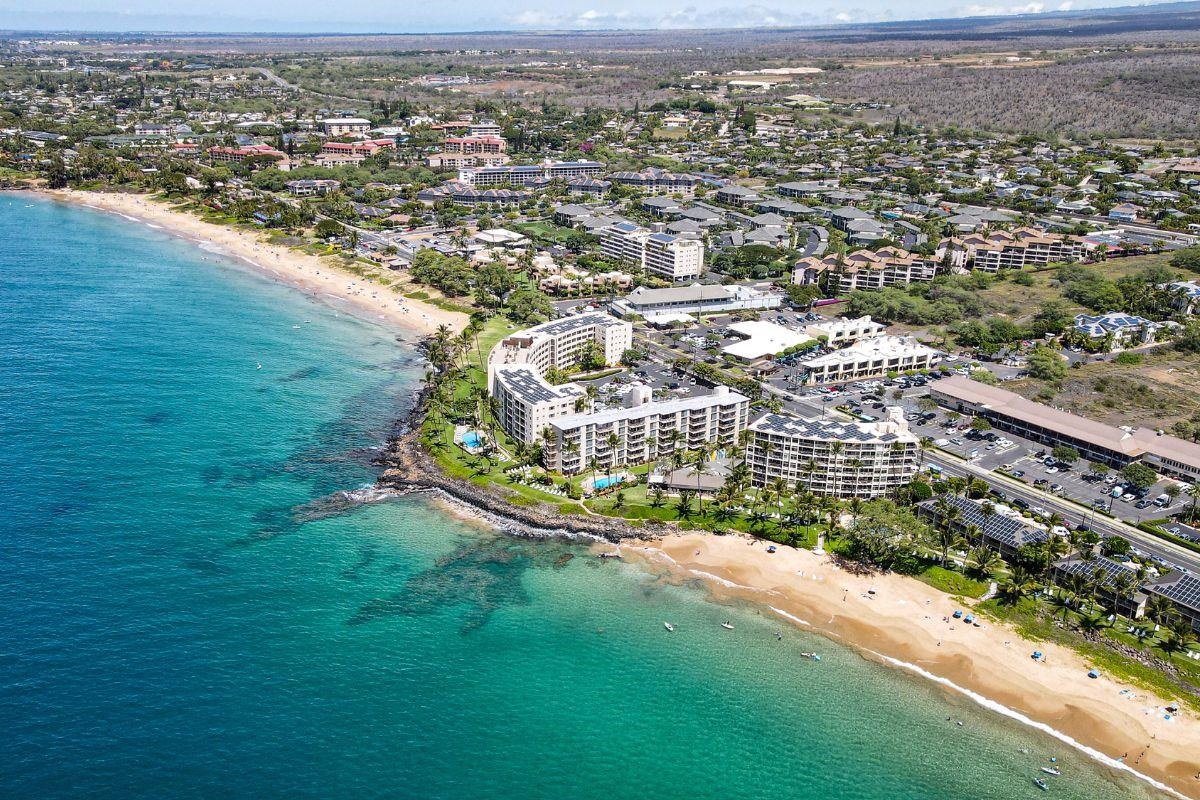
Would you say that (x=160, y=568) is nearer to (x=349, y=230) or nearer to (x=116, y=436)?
(x=116, y=436)

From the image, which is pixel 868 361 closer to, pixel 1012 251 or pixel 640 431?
pixel 640 431

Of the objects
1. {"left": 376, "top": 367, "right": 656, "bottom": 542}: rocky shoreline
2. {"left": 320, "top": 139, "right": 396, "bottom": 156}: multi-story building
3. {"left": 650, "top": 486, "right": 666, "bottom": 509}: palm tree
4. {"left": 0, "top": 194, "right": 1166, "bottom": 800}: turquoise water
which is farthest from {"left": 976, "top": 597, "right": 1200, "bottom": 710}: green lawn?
{"left": 320, "top": 139, "right": 396, "bottom": 156}: multi-story building

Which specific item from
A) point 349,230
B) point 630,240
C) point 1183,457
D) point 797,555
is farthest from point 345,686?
point 349,230

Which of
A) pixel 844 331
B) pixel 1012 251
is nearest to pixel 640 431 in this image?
pixel 844 331

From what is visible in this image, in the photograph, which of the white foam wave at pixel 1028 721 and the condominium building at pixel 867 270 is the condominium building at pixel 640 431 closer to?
the white foam wave at pixel 1028 721

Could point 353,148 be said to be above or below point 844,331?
above

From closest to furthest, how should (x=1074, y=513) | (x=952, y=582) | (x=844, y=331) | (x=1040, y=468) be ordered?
(x=952, y=582), (x=1074, y=513), (x=1040, y=468), (x=844, y=331)

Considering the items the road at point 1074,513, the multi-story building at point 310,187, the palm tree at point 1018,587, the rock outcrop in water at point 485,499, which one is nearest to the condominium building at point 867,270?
the road at point 1074,513
